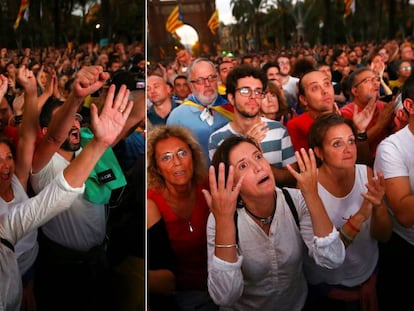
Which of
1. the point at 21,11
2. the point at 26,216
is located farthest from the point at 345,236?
the point at 21,11

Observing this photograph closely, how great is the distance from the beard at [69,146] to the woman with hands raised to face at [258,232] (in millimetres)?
570

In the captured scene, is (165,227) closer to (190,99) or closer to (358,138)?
(190,99)

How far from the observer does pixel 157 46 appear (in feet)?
8.96

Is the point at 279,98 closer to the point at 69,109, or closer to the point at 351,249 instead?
the point at 351,249

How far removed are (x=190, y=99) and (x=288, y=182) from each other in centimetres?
54

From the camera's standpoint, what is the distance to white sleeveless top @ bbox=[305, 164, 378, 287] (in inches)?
112

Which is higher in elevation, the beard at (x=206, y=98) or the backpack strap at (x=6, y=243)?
the beard at (x=206, y=98)

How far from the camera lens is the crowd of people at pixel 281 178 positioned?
2.79 meters

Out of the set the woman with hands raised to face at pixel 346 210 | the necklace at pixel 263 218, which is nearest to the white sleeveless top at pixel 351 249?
the woman with hands raised to face at pixel 346 210

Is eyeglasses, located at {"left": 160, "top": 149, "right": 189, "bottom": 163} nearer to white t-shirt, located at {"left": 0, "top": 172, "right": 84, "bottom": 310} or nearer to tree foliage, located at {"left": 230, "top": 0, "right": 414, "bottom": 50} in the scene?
white t-shirt, located at {"left": 0, "top": 172, "right": 84, "bottom": 310}

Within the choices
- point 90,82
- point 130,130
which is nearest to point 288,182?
point 130,130

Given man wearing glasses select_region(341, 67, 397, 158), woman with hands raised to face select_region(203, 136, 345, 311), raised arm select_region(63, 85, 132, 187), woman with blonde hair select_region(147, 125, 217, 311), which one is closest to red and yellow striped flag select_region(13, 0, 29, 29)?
raised arm select_region(63, 85, 132, 187)

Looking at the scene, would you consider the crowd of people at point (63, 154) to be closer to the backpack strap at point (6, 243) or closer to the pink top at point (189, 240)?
the backpack strap at point (6, 243)

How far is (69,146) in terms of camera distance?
2791 millimetres
